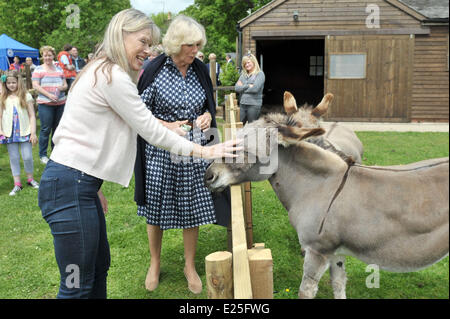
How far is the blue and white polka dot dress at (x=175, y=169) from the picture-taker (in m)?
2.98

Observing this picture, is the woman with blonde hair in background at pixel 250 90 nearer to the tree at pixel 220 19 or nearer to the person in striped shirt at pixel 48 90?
the person in striped shirt at pixel 48 90

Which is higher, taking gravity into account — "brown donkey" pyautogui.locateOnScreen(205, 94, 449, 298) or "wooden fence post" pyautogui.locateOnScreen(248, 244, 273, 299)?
"brown donkey" pyautogui.locateOnScreen(205, 94, 449, 298)

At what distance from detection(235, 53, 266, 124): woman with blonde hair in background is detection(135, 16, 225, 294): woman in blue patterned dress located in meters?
3.96

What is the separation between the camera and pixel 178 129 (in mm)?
2875

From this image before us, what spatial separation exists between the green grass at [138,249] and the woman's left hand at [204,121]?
3.63ft

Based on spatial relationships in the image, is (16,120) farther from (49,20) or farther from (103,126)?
(49,20)

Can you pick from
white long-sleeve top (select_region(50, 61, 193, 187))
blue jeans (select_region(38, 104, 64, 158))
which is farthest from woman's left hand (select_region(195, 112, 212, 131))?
blue jeans (select_region(38, 104, 64, 158))

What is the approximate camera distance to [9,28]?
30094 mm

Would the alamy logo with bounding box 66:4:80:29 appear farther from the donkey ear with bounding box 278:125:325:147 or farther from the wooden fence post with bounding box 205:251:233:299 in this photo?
the wooden fence post with bounding box 205:251:233:299

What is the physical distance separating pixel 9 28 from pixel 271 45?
2148cm

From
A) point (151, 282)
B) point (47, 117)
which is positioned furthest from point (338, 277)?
point (47, 117)

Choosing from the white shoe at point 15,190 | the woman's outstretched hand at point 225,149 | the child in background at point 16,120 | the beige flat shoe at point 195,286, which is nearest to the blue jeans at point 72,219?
the woman's outstretched hand at point 225,149

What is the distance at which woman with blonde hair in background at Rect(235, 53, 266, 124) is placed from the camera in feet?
24.1

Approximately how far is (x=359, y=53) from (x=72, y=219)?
2.39m
